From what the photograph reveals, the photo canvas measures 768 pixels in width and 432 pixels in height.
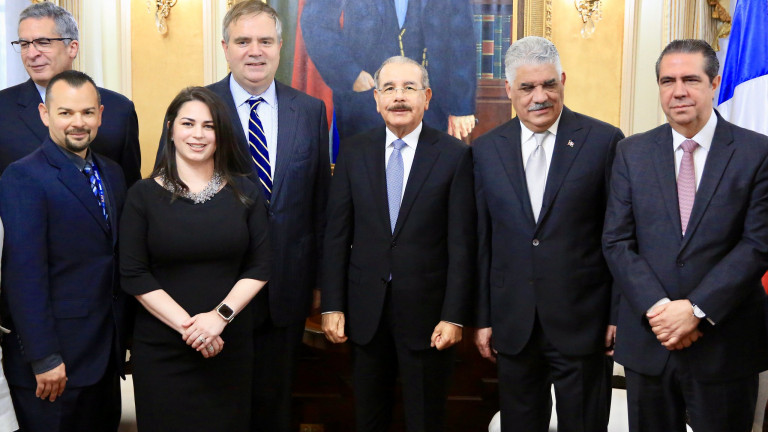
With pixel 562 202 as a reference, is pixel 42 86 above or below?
above

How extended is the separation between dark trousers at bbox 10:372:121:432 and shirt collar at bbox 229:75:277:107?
113 cm

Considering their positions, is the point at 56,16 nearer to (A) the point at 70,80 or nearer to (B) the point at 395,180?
(A) the point at 70,80

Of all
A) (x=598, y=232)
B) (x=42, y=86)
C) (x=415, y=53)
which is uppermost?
(x=415, y=53)

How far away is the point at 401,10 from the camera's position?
5473 millimetres

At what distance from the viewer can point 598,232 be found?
8.41 feet

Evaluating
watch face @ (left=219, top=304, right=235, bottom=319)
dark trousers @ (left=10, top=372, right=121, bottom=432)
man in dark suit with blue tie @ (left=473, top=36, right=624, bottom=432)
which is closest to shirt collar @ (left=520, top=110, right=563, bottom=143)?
man in dark suit with blue tie @ (left=473, top=36, right=624, bottom=432)

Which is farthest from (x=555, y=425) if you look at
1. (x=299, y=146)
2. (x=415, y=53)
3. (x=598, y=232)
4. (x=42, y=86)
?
(x=415, y=53)

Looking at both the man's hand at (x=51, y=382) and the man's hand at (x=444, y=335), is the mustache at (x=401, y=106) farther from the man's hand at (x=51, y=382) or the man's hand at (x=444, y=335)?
the man's hand at (x=51, y=382)

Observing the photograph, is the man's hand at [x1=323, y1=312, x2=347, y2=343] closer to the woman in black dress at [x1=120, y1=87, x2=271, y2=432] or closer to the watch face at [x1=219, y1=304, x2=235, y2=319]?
the woman in black dress at [x1=120, y1=87, x2=271, y2=432]

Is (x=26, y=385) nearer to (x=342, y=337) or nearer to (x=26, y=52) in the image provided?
(x=342, y=337)

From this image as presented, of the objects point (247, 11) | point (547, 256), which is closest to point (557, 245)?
point (547, 256)

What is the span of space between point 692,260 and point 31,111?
239 centimetres

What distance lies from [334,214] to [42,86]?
1.24 meters

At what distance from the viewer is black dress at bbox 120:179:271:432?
2373 mm
